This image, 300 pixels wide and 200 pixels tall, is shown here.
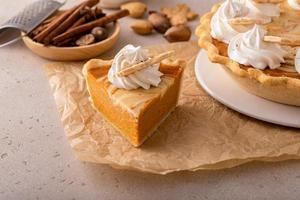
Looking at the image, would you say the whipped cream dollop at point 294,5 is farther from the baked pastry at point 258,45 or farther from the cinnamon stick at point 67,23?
the cinnamon stick at point 67,23

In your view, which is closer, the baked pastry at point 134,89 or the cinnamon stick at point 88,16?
the baked pastry at point 134,89

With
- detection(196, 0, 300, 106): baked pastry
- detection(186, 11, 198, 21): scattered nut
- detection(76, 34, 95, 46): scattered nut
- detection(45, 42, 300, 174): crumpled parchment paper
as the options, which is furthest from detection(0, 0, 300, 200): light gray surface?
detection(186, 11, 198, 21): scattered nut

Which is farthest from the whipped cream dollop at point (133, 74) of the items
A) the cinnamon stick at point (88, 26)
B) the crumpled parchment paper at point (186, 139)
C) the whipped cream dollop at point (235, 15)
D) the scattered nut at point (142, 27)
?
the scattered nut at point (142, 27)

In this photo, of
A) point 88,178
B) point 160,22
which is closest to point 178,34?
point 160,22

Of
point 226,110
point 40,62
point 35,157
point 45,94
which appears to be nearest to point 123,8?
point 40,62

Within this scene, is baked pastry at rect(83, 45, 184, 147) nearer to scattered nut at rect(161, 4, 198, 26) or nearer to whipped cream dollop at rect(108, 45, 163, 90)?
whipped cream dollop at rect(108, 45, 163, 90)

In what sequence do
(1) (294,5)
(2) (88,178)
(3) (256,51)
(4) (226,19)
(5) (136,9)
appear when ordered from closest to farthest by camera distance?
(2) (88,178)
(3) (256,51)
(4) (226,19)
(1) (294,5)
(5) (136,9)

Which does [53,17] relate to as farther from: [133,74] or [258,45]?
[258,45]

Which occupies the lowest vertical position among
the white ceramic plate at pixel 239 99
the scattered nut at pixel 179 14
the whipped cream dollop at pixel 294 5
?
the scattered nut at pixel 179 14
